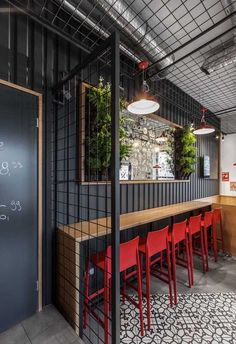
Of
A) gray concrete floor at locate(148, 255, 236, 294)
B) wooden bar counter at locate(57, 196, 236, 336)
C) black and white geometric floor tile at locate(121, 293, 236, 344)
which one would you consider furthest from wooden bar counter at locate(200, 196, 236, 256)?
wooden bar counter at locate(57, 196, 236, 336)

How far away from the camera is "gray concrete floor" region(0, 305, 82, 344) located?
1.58m

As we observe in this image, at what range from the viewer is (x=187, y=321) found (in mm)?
2012

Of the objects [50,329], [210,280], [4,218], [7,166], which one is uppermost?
[7,166]

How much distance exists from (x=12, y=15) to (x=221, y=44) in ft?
8.92

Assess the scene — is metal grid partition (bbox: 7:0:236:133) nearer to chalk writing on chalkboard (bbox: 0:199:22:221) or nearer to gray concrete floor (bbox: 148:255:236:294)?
chalk writing on chalkboard (bbox: 0:199:22:221)

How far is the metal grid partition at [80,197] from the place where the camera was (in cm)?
177

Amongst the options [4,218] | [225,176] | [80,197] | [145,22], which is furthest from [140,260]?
[225,176]

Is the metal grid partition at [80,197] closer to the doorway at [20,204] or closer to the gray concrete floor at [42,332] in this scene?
the gray concrete floor at [42,332]

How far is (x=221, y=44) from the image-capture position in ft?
9.11

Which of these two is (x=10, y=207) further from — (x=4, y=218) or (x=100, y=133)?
(x=100, y=133)

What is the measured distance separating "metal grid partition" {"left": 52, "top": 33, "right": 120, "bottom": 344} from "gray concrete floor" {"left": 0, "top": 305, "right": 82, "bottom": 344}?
0.09m

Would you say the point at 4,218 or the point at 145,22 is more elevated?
the point at 145,22

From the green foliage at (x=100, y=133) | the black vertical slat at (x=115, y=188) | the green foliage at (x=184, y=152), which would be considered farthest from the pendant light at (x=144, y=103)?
the green foliage at (x=184, y=152)

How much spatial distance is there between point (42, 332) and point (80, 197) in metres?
1.28
